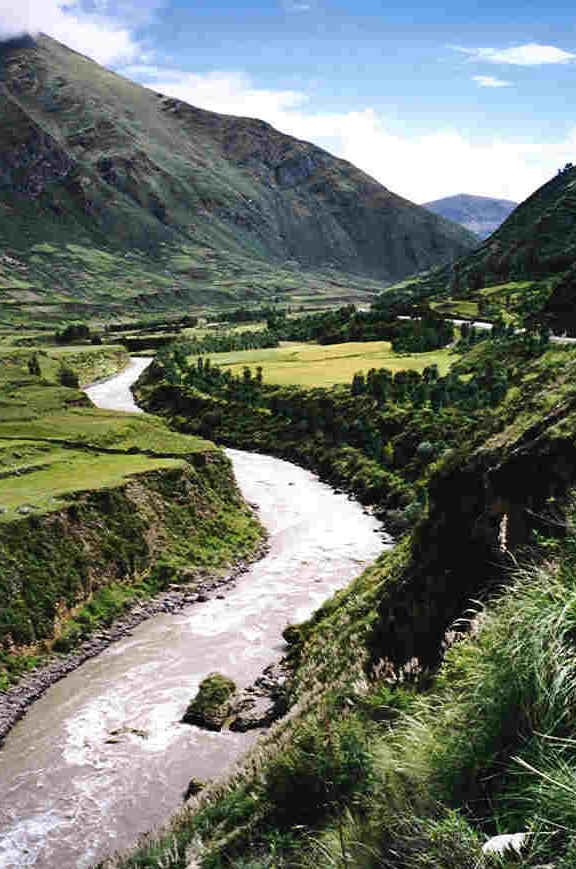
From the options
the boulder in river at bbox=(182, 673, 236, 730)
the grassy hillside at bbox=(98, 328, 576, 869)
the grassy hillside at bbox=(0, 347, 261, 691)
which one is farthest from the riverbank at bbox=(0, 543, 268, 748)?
the grassy hillside at bbox=(98, 328, 576, 869)

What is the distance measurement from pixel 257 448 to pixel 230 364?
47.9m

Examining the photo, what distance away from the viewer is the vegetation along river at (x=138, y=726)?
30797mm

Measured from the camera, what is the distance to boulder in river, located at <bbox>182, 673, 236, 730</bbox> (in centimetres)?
3794

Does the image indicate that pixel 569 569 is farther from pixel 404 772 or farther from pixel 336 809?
pixel 336 809

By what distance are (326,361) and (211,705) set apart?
107m

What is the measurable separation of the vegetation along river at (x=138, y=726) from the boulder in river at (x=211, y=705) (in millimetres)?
567

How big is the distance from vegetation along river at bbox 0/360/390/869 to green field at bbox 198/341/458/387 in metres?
59.6

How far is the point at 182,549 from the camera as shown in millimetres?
60219

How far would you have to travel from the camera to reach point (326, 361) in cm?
14150

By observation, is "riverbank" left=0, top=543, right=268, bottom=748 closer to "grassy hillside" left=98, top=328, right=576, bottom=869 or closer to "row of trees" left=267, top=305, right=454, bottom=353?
"grassy hillside" left=98, top=328, right=576, bottom=869

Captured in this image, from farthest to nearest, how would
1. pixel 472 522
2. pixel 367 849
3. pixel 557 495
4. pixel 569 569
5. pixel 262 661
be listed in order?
pixel 262 661
pixel 472 522
pixel 557 495
pixel 569 569
pixel 367 849

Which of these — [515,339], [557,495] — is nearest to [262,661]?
[557,495]

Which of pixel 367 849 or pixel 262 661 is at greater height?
pixel 367 849

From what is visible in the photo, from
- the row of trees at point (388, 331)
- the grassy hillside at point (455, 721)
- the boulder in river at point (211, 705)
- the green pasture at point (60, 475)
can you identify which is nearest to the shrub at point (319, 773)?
the grassy hillside at point (455, 721)
